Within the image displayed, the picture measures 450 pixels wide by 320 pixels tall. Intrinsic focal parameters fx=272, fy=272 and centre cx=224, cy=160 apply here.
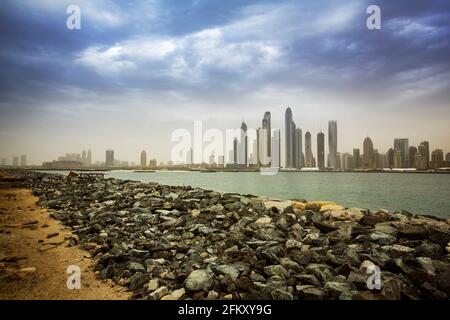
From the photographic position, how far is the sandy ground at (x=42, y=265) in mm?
5594

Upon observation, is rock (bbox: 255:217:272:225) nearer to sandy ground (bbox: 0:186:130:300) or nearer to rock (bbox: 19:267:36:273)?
sandy ground (bbox: 0:186:130:300)

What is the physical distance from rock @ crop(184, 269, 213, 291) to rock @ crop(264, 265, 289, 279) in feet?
3.96

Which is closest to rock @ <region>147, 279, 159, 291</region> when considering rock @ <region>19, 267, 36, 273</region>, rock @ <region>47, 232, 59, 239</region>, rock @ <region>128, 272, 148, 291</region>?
rock @ <region>128, 272, 148, 291</region>

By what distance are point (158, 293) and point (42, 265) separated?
3782 millimetres

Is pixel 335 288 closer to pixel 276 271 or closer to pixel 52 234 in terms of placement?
pixel 276 271

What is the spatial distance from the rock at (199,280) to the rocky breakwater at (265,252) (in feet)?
0.07

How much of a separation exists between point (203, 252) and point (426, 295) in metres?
4.79

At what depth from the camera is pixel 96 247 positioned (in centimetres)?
827

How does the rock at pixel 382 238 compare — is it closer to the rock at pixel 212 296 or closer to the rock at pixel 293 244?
the rock at pixel 293 244

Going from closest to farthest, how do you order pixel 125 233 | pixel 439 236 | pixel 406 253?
pixel 406 253, pixel 439 236, pixel 125 233
